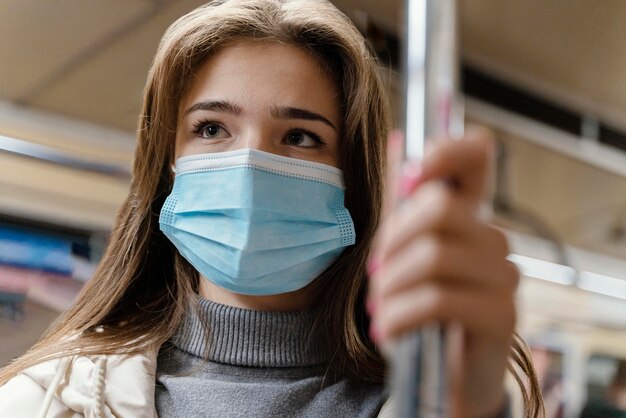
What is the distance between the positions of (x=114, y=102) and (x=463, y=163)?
241 cm

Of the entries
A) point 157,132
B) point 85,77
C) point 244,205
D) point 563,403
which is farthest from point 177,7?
point 563,403

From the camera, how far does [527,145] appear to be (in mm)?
3559

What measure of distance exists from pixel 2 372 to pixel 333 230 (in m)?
0.51

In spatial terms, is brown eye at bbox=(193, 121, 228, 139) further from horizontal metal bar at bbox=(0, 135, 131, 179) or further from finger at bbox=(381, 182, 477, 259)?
horizontal metal bar at bbox=(0, 135, 131, 179)

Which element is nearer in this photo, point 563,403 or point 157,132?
point 157,132

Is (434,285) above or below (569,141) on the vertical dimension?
below

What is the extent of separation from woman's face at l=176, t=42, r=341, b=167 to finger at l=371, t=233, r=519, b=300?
573 millimetres

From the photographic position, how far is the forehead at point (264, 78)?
3.26 feet

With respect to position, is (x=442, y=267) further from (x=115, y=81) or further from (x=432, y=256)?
(x=115, y=81)

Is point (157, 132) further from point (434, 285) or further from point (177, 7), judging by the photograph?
point (177, 7)

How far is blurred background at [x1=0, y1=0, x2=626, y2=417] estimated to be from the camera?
224 centimetres

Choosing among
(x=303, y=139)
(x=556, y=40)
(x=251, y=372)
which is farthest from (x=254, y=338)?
(x=556, y=40)

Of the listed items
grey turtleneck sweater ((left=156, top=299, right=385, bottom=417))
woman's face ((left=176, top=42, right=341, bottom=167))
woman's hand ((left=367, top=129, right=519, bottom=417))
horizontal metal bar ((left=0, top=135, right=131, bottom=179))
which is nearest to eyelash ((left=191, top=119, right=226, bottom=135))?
woman's face ((left=176, top=42, right=341, bottom=167))

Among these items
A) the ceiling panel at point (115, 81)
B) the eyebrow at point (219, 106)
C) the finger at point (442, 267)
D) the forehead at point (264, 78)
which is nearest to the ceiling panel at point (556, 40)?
the ceiling panel at point (115, 81)
